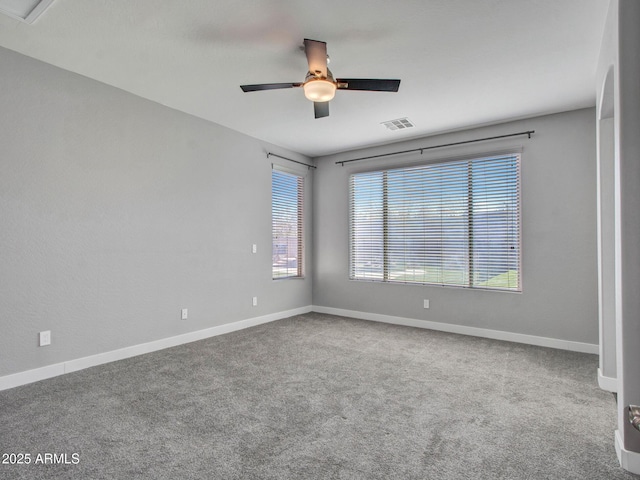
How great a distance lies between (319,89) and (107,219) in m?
2.40

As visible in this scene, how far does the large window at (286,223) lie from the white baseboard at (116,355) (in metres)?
0.86

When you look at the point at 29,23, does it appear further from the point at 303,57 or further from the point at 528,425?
the point at 528,425

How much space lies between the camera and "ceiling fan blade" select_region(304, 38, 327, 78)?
8.17 feet

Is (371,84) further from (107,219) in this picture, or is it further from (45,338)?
(45,338)

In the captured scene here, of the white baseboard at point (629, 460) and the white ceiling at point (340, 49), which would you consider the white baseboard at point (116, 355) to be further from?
the white baseboard at point (629, 460)

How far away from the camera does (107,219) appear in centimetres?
348

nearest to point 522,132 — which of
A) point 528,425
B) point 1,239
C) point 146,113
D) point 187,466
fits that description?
point 528,425

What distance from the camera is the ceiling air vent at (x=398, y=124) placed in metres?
4.41

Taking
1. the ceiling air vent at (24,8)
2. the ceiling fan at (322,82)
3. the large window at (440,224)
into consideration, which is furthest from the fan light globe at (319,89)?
the large window at (440,224)

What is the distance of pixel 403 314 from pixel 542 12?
386cm

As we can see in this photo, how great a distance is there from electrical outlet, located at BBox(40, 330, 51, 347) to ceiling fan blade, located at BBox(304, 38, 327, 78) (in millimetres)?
3086

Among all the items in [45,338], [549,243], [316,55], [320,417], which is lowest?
[320,417]

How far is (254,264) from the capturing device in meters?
5.10

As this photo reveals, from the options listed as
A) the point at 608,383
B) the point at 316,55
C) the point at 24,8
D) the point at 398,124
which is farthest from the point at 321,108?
the point at 608,383
